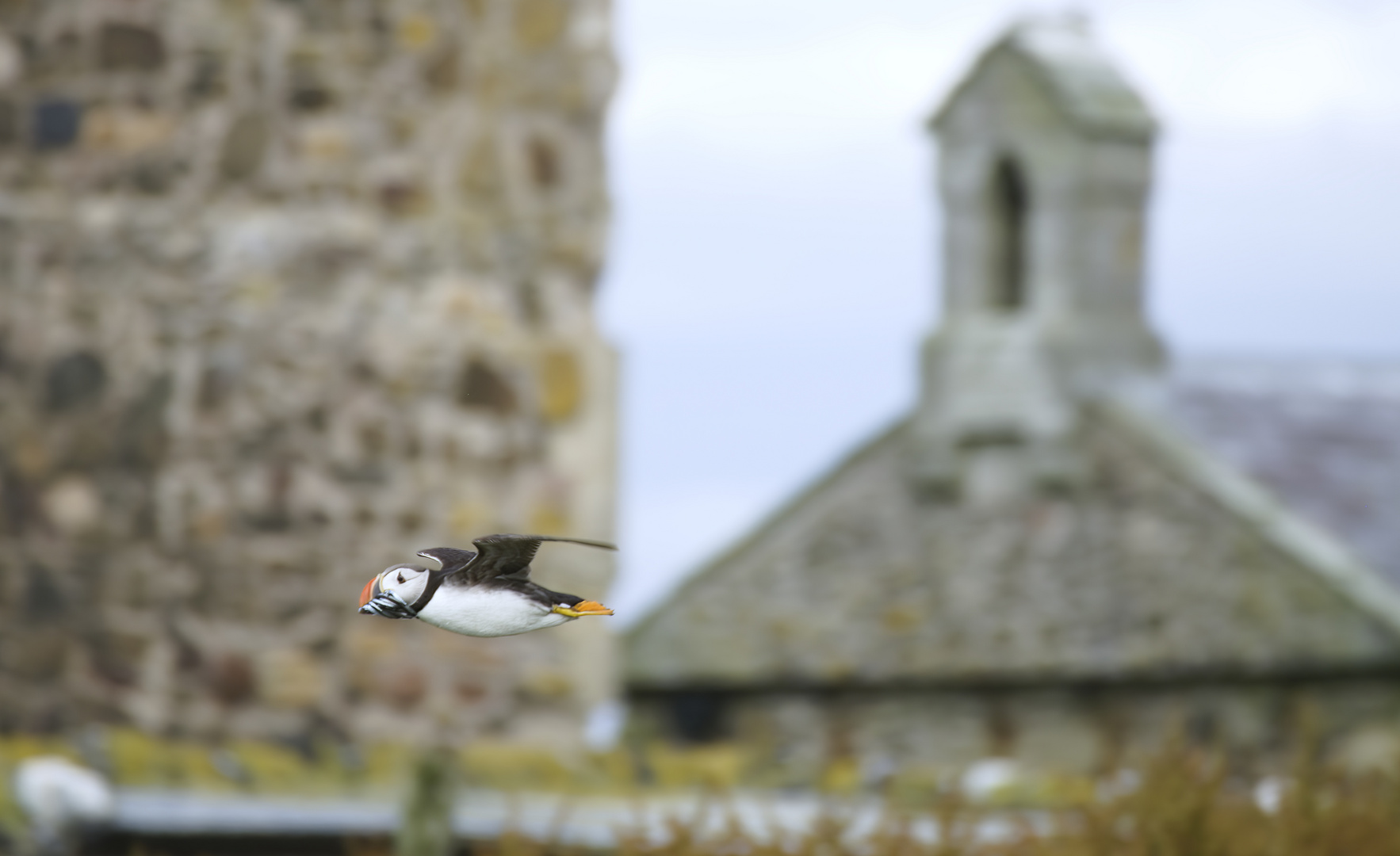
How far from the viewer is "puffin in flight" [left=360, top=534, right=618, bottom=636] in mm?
1934

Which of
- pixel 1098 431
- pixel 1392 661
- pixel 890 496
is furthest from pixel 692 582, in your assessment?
pixel 1392 661

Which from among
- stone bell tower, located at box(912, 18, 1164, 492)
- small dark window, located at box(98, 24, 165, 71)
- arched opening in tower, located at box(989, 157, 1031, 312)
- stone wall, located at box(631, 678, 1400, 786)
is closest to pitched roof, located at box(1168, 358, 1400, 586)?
stone bell tower, located at box(912, 18, 1164, 492)

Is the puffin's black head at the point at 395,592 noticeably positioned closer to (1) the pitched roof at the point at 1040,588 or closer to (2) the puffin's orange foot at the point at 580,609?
(2) the puffin's orange foot at the point at 580,609

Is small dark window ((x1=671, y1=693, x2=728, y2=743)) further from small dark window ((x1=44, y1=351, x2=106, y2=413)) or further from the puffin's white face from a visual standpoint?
the puffin's white face

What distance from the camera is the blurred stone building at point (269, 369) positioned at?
8.21 meters

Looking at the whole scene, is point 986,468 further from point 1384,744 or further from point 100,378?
point 100,378

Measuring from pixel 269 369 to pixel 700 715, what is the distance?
974cm

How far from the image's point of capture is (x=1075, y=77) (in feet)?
59.5

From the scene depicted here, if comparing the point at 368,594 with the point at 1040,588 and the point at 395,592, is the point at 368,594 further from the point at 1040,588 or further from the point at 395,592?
the point at 1040,588

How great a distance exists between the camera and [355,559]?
8.15 metres

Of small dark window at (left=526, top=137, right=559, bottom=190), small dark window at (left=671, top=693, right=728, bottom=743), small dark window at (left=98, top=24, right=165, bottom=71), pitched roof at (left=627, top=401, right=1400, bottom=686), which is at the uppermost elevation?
small dark window at (left=98, top=24, right=165, bottom=71)

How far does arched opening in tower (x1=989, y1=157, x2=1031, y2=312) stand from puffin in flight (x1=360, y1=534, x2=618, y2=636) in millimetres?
17039

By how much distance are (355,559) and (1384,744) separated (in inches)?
328

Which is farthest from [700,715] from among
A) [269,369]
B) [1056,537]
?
[269,369]
